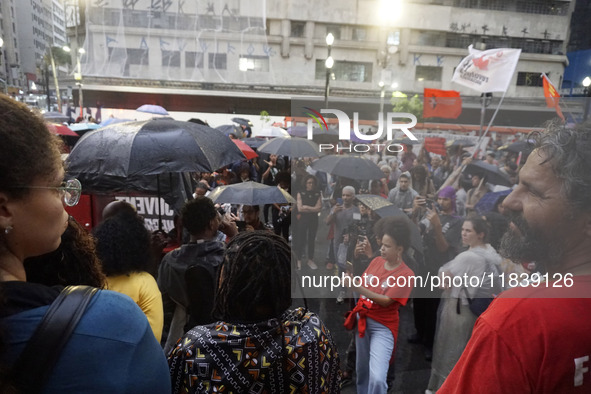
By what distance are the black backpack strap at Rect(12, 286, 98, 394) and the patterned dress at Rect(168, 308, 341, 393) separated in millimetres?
781

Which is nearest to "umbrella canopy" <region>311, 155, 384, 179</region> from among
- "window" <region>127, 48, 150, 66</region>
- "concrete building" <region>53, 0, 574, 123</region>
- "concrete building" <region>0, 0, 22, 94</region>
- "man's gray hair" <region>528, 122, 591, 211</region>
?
"man's gray hair" <region>528, 122, 591, 211</region>

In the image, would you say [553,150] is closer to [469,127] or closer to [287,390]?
[469,127]

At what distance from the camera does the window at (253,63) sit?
3073cm

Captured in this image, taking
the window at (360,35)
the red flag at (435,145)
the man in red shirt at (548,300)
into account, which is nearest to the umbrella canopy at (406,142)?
the red flag at (435,145)

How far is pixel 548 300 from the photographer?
1.00 metres

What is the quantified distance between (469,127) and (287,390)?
1.33 metres

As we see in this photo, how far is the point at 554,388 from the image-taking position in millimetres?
974

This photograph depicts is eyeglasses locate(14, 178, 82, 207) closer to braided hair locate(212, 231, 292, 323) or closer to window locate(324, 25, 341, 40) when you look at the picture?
braided hair locate(212, 231, 292, 323)

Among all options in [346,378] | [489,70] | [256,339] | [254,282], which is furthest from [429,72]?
[256,339]

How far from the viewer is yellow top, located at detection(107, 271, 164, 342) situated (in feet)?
7.61

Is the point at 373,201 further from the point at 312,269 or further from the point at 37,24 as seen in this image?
the point at 37,24

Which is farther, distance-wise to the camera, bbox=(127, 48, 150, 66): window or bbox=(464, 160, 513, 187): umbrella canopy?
bbox=(127, 48, 150, 66): window

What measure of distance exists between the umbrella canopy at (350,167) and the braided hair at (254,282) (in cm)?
42

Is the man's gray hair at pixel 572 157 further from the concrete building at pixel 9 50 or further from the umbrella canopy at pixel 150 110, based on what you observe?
the umbrella canopy at pixel 150 110
